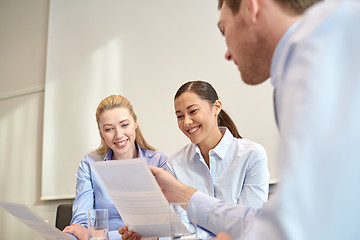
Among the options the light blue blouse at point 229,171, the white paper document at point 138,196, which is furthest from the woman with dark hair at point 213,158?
the white paper document at point 138,196

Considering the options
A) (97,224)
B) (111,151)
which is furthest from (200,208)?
(111,151)

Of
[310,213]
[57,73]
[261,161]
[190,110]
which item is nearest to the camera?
[310,213]

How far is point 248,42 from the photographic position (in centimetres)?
94

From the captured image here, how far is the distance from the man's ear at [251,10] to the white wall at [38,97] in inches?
95.0

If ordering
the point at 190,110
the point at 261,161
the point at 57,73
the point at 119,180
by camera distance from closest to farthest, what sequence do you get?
1. the point at 119,180
2. the point at 261,161
3. the point at 190,110
4. the point at 57,73

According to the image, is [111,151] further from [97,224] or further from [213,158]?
[97,224]

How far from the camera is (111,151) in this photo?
275cm

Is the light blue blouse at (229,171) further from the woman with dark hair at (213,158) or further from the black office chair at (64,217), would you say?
the black office chair at (64,217)

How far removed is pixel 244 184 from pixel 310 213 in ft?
5.39

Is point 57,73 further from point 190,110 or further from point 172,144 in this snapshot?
point 190,110

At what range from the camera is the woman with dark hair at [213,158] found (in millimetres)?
2148

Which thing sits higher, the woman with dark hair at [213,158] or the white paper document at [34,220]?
the woman with dark hair at [213,158]

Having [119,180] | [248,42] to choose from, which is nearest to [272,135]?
[119,180]

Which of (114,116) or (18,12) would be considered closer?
(114,116)
